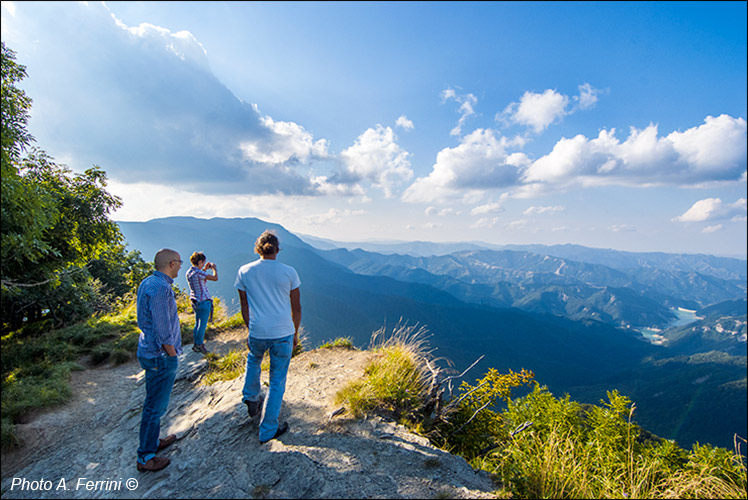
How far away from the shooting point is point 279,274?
161 inches

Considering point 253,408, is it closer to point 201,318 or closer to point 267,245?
point 267,245

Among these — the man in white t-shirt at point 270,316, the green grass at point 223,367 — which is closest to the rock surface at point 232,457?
the green grass at point 223,367

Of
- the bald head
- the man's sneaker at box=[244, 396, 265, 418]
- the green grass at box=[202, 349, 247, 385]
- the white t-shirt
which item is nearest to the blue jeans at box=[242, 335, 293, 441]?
the white t-shirt

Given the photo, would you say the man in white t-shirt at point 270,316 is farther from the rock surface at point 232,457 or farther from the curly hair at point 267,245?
the rock surface at point 232,457

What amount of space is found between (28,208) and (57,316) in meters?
9.10

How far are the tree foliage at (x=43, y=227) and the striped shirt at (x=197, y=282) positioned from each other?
9.28 feet

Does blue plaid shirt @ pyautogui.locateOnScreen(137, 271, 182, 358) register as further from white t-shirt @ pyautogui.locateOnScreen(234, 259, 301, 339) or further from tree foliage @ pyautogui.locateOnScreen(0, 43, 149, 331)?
tree foliage @ pyautogui.locateOnScreen(0, 43, 149, 331)

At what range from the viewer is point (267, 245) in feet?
13.8

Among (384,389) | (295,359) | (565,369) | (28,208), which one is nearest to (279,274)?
(384,389)

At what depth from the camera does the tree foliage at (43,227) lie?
6109 millimetres

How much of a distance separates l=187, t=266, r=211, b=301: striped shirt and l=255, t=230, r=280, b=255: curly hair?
4.42 meters

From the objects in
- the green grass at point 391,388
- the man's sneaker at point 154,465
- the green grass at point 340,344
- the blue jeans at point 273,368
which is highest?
the blue jeans at point 273,368

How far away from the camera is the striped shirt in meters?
7.74

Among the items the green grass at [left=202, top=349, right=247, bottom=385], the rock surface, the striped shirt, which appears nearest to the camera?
the rock surface
